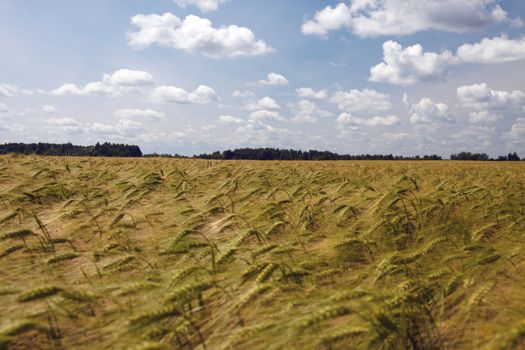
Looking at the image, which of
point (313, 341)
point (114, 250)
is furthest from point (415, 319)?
point (114, 250)

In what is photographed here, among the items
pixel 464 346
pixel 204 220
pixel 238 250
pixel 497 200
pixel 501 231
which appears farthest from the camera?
pixel 497 200

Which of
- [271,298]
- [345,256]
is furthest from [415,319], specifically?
[345,256]

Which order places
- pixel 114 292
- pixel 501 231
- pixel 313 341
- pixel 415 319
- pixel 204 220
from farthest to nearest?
pixel 204 220 < pixel 501 231 < pixel 114 292 < pixel 415 319 < pixel 313 341

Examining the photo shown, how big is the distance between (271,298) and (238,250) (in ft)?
2.54

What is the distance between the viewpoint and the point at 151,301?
1.80 m

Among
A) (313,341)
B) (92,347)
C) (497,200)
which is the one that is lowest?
(92,347)

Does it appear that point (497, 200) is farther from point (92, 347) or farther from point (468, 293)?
point (92, 347)

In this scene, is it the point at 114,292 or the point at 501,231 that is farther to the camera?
the point at 501,231

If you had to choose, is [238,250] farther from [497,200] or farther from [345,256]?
[497,200]

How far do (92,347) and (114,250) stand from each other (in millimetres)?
1413

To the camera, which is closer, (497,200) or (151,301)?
(151,301)

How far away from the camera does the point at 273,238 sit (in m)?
A: 3.51

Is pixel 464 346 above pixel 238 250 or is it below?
below

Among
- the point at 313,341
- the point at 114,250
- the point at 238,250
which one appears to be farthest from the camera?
the point at 114,250
